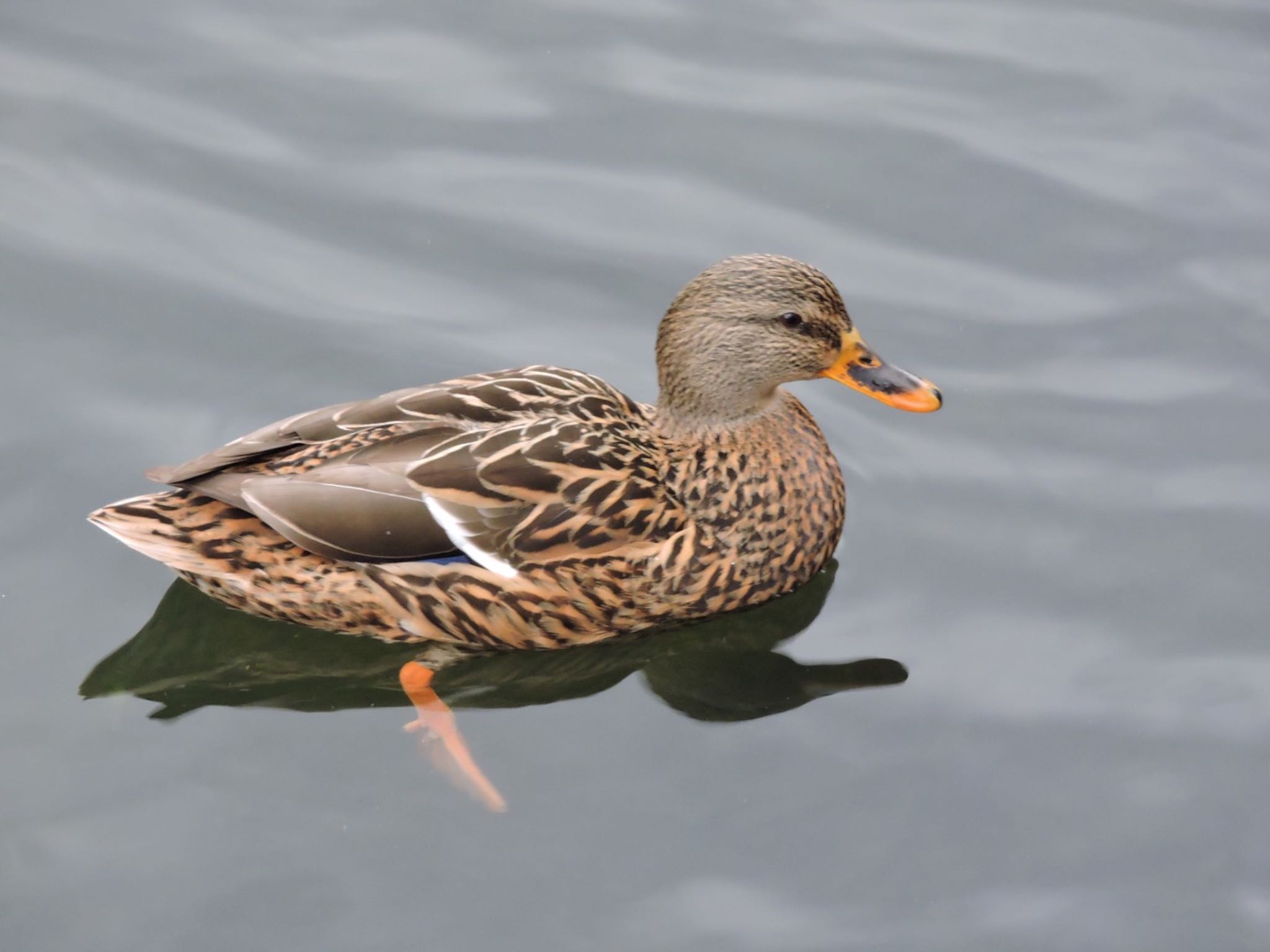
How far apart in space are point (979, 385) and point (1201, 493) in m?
1.05

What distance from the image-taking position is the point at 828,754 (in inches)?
224

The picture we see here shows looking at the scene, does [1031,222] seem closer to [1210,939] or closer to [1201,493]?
[1201,493]

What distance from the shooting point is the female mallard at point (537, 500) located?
597 cm

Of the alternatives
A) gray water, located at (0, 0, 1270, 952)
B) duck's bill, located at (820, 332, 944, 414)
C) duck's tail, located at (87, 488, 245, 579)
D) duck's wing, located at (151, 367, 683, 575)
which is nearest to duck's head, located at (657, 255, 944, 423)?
duck's bill, located at (820, 332, 944, 414)

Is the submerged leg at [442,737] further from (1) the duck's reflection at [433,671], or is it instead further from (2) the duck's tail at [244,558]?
(2) the duck's tail at [244,558]

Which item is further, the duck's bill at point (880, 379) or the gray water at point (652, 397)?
the duck's bill at point (880, 379)

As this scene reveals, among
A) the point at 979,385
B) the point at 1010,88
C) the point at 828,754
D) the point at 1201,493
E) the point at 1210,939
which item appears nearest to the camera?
the point at 1210,939

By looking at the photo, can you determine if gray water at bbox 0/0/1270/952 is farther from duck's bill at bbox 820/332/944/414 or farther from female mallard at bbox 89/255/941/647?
duck's bill at bbox 820/332/944/414

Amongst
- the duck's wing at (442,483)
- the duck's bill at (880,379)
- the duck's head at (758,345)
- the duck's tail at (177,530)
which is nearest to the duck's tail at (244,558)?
the duck's tail at (177,530)

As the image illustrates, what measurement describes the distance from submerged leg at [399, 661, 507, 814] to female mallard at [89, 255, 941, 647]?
0.20 meters

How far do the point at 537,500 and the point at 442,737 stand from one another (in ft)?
2.98

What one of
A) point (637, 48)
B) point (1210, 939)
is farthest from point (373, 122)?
point (1210, 939)

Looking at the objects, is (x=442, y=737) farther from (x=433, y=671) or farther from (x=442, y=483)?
(x=442, y=483)

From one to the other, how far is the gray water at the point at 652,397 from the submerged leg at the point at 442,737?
5 centimetres
